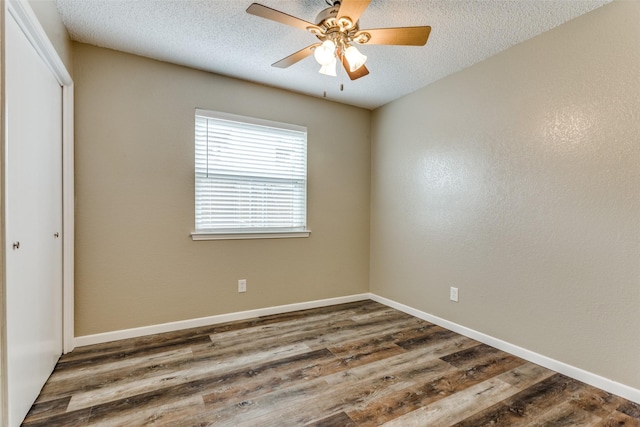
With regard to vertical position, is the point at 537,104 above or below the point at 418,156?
above

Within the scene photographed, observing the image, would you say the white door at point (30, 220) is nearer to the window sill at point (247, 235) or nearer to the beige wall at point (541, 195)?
the window sill at point (247, 235)

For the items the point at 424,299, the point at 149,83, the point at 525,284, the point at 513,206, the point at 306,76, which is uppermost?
the point at 306,76

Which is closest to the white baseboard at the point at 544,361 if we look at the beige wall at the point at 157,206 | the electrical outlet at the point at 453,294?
the electrical outlet at the point at 453,294

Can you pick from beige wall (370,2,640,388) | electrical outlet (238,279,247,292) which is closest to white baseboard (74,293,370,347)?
electrical outlet (238,279,247,292)

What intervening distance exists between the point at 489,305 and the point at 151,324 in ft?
9.43

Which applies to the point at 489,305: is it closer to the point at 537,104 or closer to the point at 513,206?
the point at 513,206

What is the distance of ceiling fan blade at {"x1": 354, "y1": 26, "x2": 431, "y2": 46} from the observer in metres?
1.64

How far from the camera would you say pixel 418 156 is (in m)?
3.20

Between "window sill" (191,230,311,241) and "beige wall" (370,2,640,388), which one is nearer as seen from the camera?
"beige wall" (370,2,640,388)

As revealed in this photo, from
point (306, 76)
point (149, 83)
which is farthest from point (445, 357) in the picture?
point (149, 83)

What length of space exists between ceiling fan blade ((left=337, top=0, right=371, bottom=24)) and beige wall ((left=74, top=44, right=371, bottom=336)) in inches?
67.5

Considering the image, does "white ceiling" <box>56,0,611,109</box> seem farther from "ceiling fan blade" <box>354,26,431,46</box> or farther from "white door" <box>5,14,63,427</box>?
"white door" <box>5,14,63,427</box>

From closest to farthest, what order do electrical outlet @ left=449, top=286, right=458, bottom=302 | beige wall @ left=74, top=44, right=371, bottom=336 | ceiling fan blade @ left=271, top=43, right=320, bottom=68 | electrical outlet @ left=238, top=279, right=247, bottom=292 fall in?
ceiling fan blade @ left=271, top=43, right=320, bottom=68, beige wall @ left=74, top=44, right=371, bottom=336, electrical outlet @ left=449, top=286, right=458, bottom=302, electrical outlet @ left=238, top=279, right=247, bottom=292

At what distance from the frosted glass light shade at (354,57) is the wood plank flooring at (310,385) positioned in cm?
197
